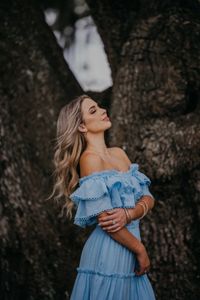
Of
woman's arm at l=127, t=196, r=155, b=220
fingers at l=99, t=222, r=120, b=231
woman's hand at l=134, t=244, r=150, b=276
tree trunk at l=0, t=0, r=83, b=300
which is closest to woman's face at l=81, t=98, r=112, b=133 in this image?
woman's arm at l=127, t=196, r=155, b=220

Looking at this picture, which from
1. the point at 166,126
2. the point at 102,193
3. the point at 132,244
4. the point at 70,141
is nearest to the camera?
the point at 102,193

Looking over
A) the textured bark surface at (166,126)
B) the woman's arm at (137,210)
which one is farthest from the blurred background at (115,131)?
the woman's arm at (137,210)

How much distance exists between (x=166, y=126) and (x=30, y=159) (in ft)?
4.11

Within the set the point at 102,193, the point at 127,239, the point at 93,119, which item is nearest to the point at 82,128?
the point at 93,119

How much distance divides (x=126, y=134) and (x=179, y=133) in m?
0.47

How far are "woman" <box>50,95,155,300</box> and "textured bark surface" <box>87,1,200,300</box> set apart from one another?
0.74 meters

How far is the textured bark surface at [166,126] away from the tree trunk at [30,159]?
677 millimetres

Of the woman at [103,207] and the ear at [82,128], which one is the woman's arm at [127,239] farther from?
the ear at [82,128]

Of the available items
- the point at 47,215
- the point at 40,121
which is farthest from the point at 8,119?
the point at 47,215

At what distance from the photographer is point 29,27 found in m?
5.32

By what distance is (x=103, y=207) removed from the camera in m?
3.44

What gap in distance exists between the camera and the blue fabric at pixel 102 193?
3.45m

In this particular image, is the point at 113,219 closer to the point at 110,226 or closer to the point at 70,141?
the point at 110,226

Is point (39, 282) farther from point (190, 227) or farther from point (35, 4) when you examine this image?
point (35, 4)
